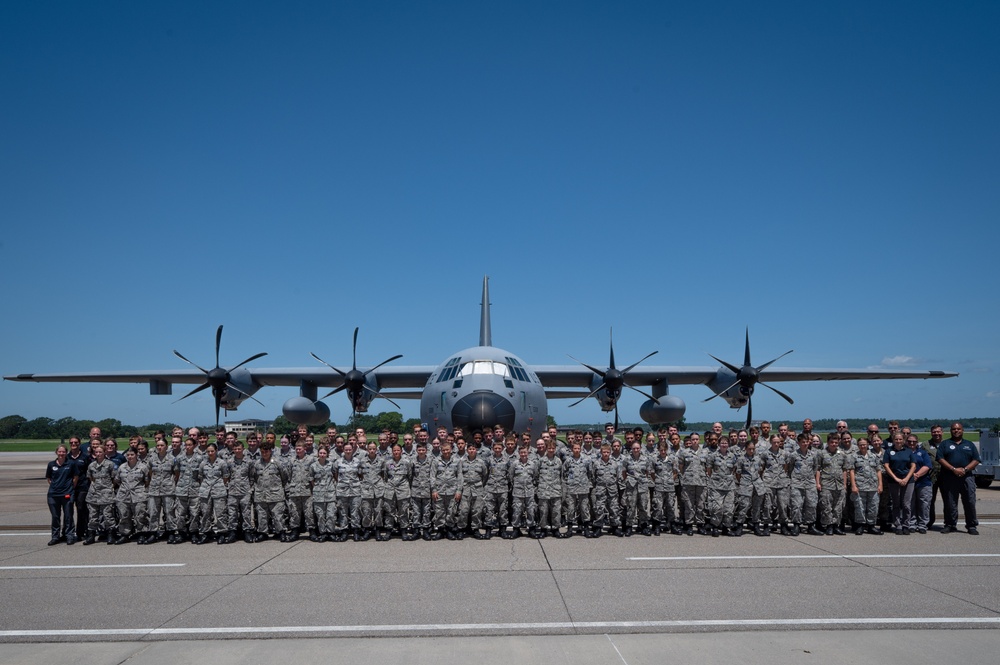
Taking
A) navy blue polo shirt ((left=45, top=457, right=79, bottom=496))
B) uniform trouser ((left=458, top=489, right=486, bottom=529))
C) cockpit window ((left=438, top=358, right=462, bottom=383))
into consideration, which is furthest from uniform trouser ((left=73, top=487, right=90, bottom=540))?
cockpit window ((left=438, top=358, right=462, bottom=383))

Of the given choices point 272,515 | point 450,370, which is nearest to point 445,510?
point 272,515

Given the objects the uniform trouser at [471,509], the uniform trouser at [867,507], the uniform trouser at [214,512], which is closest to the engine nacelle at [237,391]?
the uniform trouser at [214,512]

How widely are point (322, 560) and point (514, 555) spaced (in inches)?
99.5

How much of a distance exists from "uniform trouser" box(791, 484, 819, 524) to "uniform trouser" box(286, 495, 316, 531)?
7556mm

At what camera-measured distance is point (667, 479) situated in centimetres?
1048

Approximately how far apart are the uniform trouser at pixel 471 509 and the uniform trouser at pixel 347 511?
5.30 ft

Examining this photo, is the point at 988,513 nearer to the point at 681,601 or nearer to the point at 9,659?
the point at 681,601

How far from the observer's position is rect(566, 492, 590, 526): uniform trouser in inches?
414

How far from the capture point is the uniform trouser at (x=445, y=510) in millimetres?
10523

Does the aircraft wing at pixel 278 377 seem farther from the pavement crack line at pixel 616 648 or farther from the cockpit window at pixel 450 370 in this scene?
the pavement crack line at pixel 616 648

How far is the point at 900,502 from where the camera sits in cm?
1078

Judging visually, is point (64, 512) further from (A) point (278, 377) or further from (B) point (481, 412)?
(A) point (278, 377)

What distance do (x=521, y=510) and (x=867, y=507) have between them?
554 centimetres

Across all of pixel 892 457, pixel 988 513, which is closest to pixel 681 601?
pixel 892 457
